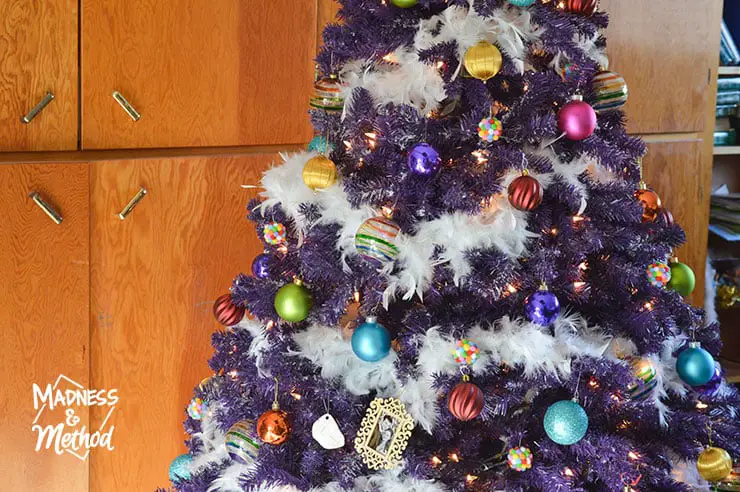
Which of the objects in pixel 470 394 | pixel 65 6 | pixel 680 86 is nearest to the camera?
pixel 470 394

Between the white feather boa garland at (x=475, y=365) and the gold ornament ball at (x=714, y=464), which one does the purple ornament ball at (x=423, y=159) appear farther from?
the gold ornament ball at (x=714, y=464)

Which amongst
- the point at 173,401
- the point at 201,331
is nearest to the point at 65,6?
the point at 201,331

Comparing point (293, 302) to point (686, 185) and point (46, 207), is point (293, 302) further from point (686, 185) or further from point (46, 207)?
point (686, 185)

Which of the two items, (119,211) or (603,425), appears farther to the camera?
(119,211)

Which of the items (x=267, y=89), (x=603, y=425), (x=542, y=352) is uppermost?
(x=267, y=89)

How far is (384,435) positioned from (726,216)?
66.7 inches

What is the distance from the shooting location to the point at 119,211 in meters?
1.84

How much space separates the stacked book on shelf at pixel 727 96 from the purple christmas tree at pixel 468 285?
1.29m

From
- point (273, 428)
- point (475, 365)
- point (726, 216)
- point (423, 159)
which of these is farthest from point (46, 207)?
point (726, 216)

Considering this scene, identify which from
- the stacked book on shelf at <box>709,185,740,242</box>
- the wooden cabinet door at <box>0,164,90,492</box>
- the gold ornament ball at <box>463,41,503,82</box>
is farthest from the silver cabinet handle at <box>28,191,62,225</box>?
the stacked book on shelf at <box>709,185,740,242</box>

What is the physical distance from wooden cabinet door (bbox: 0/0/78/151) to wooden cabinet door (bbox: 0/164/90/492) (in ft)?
0.24

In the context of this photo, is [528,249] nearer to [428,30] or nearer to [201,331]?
[428,30]

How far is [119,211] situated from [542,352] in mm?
990

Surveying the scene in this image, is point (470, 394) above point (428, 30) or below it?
below
